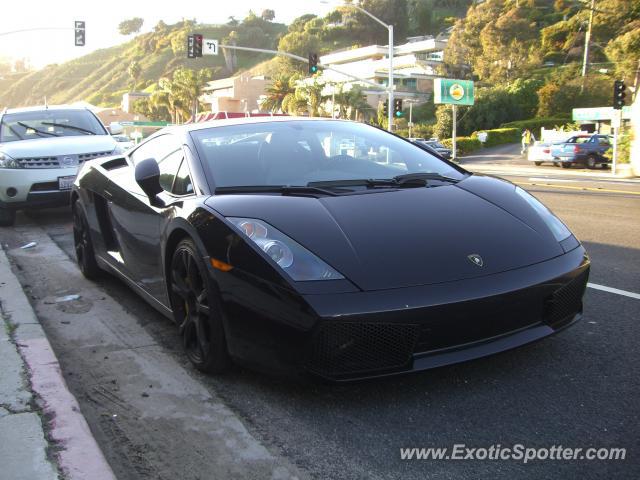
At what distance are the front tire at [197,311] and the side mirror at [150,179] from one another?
19.2 inches

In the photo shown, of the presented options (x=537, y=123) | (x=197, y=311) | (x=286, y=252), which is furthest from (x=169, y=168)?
(x=537, y=123)

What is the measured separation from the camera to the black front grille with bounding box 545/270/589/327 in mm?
2867

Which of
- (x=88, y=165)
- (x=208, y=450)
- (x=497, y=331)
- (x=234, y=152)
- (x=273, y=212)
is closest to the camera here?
(x=208, y=450)

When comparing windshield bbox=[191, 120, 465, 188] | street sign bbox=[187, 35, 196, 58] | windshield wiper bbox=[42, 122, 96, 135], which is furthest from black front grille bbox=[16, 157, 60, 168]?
street sign bbox=[187, 35, 196, 58]

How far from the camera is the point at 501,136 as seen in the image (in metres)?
52.6

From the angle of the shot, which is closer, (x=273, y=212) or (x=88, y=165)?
(x=273, y=212)

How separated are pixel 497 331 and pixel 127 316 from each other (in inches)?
103

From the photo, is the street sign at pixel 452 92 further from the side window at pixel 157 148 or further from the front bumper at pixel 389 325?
the front bumper at pixel 389 325

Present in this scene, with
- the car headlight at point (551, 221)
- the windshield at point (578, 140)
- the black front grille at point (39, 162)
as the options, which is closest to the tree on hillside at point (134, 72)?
the windshield at point (578, 140)

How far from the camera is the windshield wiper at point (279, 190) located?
10.5ft

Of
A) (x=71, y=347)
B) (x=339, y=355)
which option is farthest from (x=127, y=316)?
(x=339, y=355)

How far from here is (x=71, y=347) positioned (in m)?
3.79

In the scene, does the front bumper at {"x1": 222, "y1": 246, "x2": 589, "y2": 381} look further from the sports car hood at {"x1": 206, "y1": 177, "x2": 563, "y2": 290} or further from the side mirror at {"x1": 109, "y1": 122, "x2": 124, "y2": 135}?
the side mirror at {"x1": 109, "y1": 122, "x2": 124, "y2": 135}

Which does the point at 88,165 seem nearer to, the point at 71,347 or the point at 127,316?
the point at 127,316
